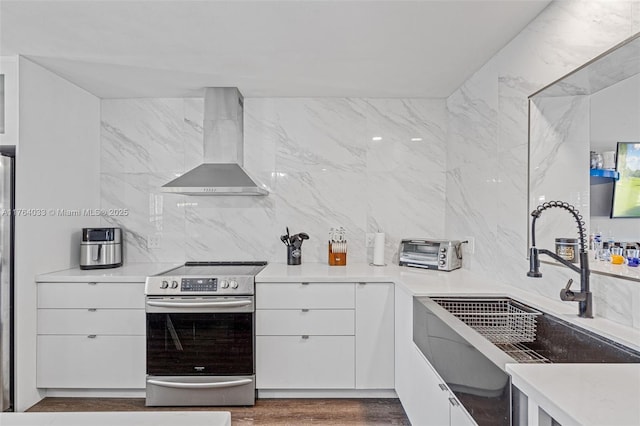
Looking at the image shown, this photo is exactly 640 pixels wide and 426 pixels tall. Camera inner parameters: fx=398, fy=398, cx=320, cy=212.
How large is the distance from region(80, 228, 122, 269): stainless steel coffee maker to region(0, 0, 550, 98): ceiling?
1.11 m

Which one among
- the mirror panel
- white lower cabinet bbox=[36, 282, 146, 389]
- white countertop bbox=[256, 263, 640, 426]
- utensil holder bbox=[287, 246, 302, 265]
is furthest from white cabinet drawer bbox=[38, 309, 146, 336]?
the mirror panel

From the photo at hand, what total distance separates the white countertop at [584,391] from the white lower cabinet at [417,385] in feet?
1.33

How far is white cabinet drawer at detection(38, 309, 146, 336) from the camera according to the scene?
2.63 m

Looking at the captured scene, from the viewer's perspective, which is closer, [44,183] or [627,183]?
[627,183]

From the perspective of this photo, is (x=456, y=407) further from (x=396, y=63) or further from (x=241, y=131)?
(x=241, y=131)

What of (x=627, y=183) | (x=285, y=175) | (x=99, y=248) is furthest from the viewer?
(x=285, y=175)

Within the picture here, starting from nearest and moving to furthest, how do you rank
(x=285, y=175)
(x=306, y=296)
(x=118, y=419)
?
(x=118, y=419), (x=306, y=296), (x=285, y=175)

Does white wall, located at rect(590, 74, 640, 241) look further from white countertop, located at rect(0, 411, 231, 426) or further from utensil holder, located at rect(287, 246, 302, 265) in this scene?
utensil holder, located at rect(287, 246, 302, 265)

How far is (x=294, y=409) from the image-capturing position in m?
2.57

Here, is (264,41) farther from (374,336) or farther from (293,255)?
(374,336)

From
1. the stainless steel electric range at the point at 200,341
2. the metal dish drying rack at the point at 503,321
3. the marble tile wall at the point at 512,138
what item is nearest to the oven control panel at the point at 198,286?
the stainless steel electric range at the point at 200,341

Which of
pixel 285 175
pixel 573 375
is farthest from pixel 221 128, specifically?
pixel 573 375

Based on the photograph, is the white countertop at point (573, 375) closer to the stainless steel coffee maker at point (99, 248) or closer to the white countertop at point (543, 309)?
the white countertop at point (543, 309)

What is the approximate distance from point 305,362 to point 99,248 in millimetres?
1715
